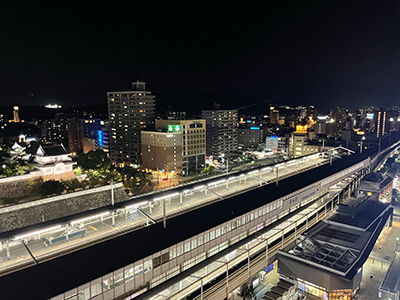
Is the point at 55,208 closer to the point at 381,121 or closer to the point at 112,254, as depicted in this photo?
the point at 112,254

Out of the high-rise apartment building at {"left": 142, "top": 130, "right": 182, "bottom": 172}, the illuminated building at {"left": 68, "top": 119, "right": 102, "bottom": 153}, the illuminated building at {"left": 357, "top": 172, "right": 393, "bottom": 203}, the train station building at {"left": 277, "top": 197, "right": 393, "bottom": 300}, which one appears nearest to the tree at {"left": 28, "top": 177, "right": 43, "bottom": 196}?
the high-rise apartment building at {"left": 142, "top": 130, "right": 182, "bottom": 172}

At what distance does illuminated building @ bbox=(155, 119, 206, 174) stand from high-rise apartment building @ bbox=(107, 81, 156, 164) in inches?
272

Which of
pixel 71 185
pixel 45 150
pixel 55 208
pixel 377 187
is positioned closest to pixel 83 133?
pixel 45 150

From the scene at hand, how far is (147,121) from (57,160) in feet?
103

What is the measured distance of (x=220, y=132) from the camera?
77.1 meters

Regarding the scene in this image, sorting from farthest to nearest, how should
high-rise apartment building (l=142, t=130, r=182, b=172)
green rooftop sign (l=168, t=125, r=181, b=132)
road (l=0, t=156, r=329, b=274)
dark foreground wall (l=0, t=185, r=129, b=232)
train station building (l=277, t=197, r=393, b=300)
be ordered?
green rooftop sign (l=168, t=125, r=181, b=132) → high-rise apartment building (l=142, t=130, r=182, b=172) → dark foreground wall (l=0, t=185, r=129, b=232) → train station building (l=277, t=197, r=393, b=300) → road (l=0, t=156, r=329, b=274)

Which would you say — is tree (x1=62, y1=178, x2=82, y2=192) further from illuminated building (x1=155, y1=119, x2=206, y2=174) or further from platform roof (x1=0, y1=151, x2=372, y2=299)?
illuminated building (x1=155, y1=119, x2=206, y2=174)

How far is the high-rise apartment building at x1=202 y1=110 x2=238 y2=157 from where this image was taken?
76625 mm

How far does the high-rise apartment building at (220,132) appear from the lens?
7662 cm

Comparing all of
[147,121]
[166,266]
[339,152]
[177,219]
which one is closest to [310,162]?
[339,152]

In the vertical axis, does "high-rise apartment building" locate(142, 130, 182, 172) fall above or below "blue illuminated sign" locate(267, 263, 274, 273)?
above

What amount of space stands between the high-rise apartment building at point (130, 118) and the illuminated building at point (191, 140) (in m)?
6.91

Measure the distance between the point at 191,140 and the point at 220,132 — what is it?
2143cm

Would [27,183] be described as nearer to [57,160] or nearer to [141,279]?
[57,160]
